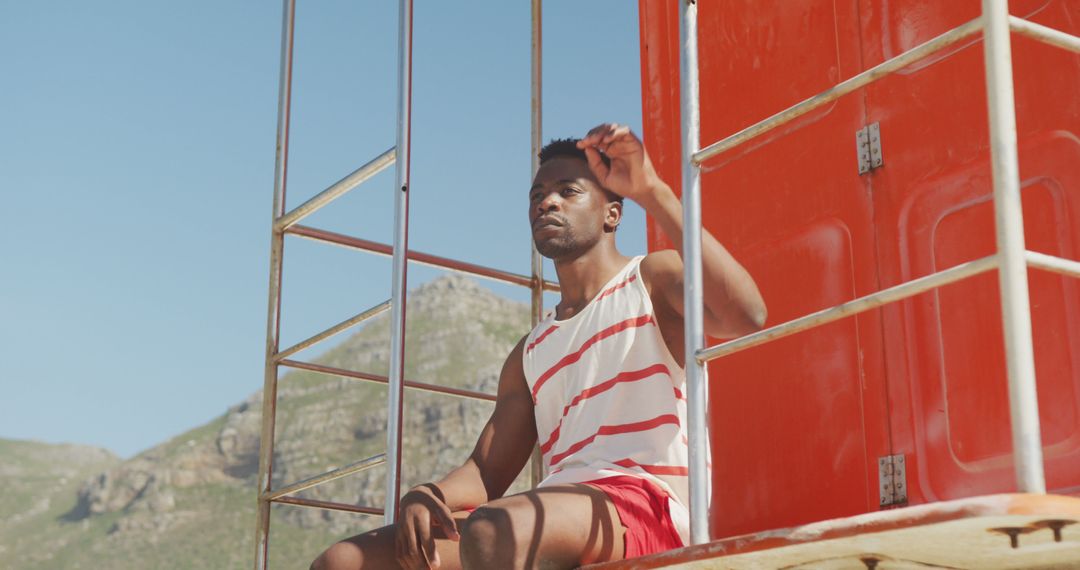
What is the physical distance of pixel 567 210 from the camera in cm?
386

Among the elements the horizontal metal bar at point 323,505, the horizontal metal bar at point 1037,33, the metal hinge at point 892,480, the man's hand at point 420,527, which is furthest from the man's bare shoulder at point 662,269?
the horizontal metal bar at point 323,505

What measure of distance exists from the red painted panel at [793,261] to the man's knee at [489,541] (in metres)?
1.02

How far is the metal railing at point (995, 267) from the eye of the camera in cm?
222

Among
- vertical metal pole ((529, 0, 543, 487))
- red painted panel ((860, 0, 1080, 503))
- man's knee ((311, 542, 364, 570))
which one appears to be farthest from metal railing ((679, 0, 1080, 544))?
vertical metal pole ((529, 0, 543, 487))

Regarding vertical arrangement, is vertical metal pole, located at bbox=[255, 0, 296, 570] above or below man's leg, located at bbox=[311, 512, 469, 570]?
above

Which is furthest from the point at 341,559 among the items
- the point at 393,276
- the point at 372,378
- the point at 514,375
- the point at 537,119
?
the point at 537,119

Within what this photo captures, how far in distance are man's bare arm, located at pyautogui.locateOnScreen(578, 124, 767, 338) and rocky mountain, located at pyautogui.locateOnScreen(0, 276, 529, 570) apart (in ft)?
259

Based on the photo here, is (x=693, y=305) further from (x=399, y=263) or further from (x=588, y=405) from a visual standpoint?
(x=399, y=263)

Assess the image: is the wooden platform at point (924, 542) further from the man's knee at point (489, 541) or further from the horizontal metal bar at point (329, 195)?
the horizontal metal bar at point (329, 195)

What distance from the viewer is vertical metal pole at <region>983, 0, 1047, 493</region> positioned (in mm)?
2207

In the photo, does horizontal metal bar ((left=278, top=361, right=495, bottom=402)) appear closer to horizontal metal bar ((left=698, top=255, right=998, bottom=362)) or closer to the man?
the man

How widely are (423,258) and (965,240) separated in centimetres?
241

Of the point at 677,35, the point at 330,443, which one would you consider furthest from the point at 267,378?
the point at 330,443

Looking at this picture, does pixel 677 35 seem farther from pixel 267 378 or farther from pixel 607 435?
pixel 267 378
